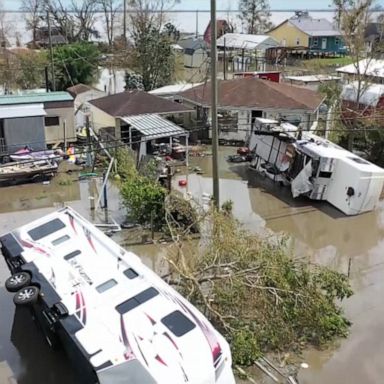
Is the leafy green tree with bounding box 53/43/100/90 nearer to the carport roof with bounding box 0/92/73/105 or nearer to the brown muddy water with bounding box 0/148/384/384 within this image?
the carport roof with bounding box 0/92/73/105

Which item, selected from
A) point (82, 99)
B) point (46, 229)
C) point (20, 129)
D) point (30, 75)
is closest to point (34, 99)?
point (20, 129)

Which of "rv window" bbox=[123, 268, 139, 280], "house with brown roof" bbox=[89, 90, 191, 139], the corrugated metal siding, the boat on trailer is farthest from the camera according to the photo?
"house with brown roof" bbox=[89, 90, 191, 139]

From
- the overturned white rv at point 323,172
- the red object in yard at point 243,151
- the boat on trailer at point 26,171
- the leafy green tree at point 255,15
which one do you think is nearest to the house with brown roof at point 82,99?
the boat on trailer at point 26,171

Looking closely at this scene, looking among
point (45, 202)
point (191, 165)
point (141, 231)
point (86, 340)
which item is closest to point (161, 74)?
point (191, 165)

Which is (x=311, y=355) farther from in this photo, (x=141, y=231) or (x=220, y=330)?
(x=141, y=231)

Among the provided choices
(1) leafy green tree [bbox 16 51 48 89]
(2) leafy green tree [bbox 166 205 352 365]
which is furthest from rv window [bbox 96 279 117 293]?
(1) leafy green tree [bbox 16 51 48 89]

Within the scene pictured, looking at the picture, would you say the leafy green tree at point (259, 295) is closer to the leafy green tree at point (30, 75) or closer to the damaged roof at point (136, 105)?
the damaged roof at point (136, 105)

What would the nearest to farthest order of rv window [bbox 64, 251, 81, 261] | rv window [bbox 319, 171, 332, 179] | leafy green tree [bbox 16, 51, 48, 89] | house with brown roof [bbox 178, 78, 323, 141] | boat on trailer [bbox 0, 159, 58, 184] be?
rv window [bbox 64, 251, 81, 261] < rv window [bbox 319, 171, 332, 179] < boat on trailer [bbox 0, 159, 58, 184] < house with brown roof [bbox 178, 78, 323, 141] < leafy green tree [bbox 16, 51, 48, 89]
